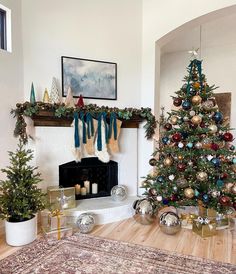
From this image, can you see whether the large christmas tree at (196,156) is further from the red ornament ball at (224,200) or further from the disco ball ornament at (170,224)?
the disco ball ornament at (170,224)

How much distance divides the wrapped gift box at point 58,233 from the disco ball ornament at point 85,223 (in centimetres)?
12

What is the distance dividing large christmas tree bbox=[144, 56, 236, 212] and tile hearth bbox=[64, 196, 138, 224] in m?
0.49

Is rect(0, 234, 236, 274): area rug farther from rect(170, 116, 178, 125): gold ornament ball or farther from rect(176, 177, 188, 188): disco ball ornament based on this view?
rect(170, 116, 178, 125): gold ornament ball

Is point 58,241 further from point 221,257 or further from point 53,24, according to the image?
point 53,24

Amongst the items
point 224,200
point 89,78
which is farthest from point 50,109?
point 224,200

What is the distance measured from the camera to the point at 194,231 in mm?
2836

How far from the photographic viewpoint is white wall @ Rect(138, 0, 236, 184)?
11.5 ft

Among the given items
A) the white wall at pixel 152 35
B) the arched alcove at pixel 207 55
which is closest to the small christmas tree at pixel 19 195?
the white wall at pixel 152 35

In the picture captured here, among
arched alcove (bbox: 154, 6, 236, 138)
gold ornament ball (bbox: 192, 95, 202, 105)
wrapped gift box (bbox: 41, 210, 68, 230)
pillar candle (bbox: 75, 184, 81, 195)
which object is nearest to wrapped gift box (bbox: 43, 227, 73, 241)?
wrapped gift box (bbox: 41, 210, 68, 230)

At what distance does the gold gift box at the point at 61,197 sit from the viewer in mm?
2988

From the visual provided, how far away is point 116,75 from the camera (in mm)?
3604

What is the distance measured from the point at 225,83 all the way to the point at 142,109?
8.80ft

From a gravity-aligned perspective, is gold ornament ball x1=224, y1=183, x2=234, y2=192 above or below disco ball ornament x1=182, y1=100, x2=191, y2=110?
below

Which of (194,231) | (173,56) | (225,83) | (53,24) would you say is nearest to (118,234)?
(194,231)
